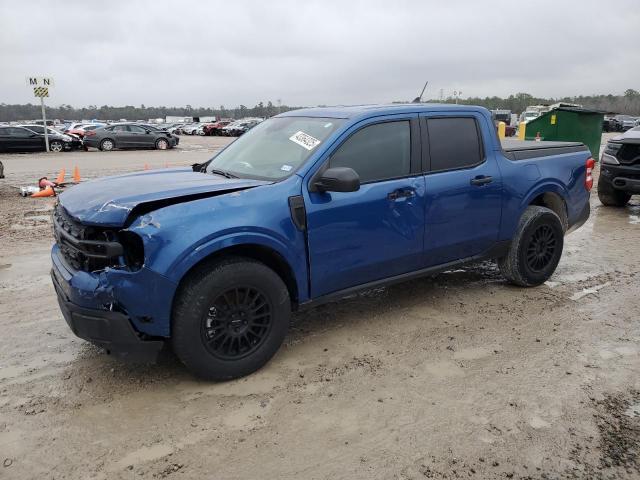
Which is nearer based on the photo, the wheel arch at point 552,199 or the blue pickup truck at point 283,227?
the blue pickup truck at point 283,227

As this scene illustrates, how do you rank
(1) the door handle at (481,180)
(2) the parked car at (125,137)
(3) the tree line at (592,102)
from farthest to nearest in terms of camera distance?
(3) the tree line at (592,102), (2) the parked car at (125,137), (1) the door handle at (481,180)

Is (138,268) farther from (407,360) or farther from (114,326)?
(407,360)

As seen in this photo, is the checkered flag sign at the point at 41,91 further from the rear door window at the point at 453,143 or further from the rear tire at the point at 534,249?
the rear tire at the point at 534,249

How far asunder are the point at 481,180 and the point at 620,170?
6.07 metres

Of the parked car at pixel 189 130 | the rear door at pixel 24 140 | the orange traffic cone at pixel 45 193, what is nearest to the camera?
the orange traffic cone at pixel 45 193

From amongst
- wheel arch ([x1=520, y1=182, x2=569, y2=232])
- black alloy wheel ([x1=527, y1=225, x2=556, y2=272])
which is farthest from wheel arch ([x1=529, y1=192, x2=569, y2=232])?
black alloy wheel ([x1=527, y1=225, x2=556, y2=272])

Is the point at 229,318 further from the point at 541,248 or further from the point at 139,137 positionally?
the point at 139,137

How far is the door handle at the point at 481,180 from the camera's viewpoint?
15.3ft

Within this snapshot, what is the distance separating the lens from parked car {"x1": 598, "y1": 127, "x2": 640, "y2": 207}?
9.17m

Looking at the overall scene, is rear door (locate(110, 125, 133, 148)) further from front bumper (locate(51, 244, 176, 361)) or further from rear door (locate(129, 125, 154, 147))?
front bumper (locate(51, 244, 176, 361))

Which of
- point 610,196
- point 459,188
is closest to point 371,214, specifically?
point 459,188

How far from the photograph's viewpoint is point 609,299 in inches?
201

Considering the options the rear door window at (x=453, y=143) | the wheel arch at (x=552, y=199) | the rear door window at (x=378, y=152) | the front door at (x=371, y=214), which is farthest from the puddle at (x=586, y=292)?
the rear door window at (x=378, y=152)

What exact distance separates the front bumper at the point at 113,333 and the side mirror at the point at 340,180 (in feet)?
4.94
